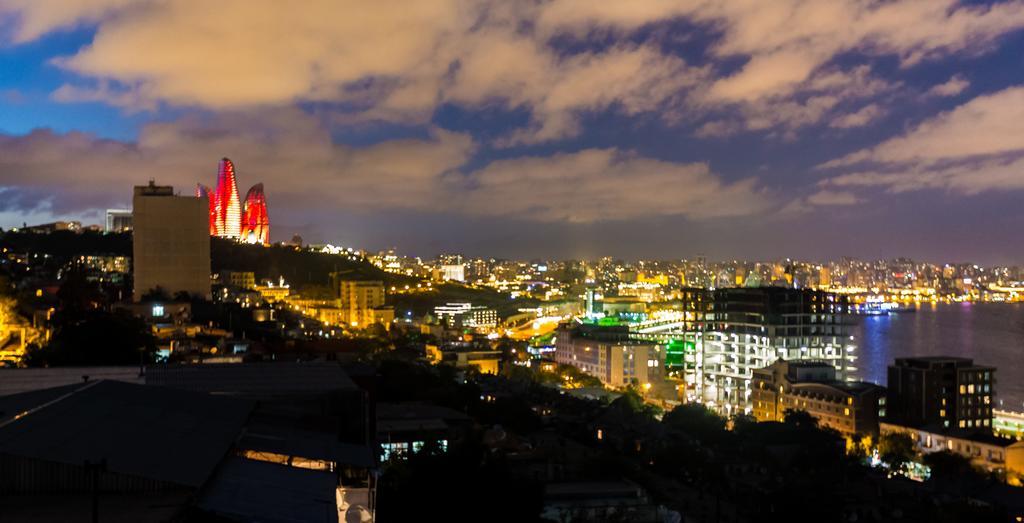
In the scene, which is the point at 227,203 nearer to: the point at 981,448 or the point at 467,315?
the point at 467,315

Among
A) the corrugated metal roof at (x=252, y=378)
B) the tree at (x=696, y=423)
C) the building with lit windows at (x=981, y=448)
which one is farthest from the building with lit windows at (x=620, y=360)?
the corrugated metal roof at (x=252, y=378)

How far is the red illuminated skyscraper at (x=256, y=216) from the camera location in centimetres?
3409

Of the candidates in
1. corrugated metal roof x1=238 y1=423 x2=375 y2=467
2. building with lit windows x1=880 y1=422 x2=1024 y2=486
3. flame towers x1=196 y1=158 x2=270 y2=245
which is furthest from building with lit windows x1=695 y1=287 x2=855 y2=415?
flame towers x1=196 y1=158 x2=270 y2=245

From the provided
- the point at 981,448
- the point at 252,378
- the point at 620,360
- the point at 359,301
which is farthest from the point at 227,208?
the point at 252,378

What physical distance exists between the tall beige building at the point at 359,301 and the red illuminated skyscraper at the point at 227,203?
22.7 feet

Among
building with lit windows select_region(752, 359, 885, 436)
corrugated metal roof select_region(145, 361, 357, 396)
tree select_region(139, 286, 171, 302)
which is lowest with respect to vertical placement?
building with lit windows select_region(752, 359, 885, 436)

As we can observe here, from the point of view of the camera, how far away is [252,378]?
4.18 meters

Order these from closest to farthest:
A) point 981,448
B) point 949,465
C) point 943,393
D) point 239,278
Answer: point 949,465 → point 981,448 → point 943,393 → point 239,278

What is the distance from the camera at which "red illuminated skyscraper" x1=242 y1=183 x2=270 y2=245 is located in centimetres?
3409

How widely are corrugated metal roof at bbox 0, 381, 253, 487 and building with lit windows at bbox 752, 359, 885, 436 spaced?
32.2ft

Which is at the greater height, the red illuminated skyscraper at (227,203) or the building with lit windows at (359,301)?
the red illuminated skyscraper at (227,203)

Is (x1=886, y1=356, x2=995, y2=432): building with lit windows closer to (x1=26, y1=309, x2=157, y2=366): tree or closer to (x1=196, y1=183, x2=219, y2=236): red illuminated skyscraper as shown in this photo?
(x1=26, y1=309, x2=157, y2=366): tree

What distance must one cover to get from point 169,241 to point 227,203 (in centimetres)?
1964

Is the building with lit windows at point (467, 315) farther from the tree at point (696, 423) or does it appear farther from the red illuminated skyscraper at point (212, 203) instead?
the tree at point (696, 423)
